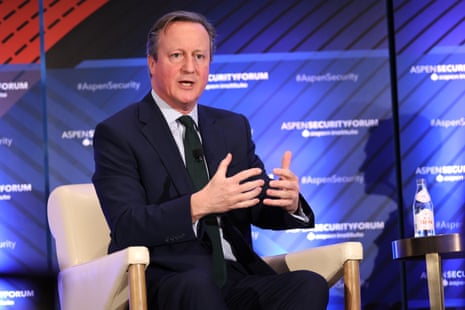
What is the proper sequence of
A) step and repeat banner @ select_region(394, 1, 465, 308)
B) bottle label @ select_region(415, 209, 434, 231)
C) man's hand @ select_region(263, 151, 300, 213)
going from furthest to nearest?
step and repeat banner @ select_region(394, 1, 465, 308)
bottle label @ select_region(415, 209, 434, 231)
man's hand @ select_region(263, 151, 300, 213)

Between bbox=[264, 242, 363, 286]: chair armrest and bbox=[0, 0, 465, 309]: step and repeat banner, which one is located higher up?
bbox=[0, 0, 465, 309]: step and repeat banner

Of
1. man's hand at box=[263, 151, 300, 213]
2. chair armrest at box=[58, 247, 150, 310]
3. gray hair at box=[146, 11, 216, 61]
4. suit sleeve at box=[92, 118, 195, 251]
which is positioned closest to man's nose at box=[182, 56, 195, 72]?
gray hair at box=[146, 11, 216, 61]

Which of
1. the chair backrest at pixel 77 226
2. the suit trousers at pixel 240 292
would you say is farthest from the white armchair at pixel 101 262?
the suit trousers at pixel 240 292

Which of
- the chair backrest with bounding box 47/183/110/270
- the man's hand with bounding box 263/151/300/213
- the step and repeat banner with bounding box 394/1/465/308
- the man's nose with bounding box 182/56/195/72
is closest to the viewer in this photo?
the man's hand with bounding box 263/151/300/213

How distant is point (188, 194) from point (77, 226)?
60 centimetres

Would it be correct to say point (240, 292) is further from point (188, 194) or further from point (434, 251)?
point (434, 251)

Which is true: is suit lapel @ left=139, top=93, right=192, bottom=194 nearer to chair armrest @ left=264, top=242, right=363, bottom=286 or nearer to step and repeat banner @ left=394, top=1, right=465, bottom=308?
chair armrest @ left=264, top=242, right=363, bottom=286

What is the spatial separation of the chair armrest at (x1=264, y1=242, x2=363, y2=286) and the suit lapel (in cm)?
53

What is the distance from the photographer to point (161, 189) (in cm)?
348

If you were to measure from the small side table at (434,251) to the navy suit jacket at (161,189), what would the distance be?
36.9 inches

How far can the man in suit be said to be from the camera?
316 cm

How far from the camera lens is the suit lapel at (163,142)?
3486 millimetres

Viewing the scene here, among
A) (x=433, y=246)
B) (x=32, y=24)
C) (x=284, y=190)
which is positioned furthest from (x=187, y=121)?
(x=32, y=24)

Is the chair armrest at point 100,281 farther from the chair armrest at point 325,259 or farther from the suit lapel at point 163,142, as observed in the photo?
the chair armrest at point 325,259
